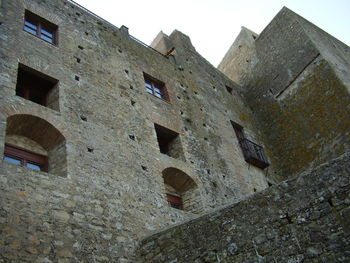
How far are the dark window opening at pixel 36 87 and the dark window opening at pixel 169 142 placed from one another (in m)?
2.91

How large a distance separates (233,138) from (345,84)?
12.8 ft

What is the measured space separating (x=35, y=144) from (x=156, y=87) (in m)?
5.12

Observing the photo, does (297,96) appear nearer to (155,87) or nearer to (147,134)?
Answer: (155,87)

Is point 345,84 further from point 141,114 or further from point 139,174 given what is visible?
point 139,174

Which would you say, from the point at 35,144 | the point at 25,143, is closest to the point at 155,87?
the point at 35,144

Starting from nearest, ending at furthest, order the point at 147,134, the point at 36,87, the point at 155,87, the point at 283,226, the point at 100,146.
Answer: the point at 283,226 < the point at 100,146 < the point at 36,87 < the point at 147,134 < the point at 155,87

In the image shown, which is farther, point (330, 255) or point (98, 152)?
point (98, 152)

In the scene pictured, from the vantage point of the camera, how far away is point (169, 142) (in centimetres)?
1108

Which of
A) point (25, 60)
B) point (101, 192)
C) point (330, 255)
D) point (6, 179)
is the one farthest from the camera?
point (25, 60)

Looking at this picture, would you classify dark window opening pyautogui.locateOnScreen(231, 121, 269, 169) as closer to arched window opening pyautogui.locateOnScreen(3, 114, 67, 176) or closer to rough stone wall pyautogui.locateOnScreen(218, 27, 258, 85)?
rough stone wall pyautogui.locateOnScreen(218, 27, 258, 85)

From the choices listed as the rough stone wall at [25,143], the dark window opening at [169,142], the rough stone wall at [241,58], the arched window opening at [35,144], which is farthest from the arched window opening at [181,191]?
the rough stone wall at [241,58]

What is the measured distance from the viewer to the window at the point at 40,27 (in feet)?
31.7

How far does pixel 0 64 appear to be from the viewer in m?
7.85

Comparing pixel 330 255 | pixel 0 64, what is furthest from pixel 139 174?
pixel 330 255
